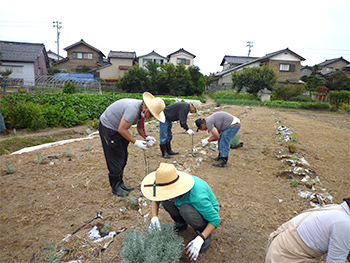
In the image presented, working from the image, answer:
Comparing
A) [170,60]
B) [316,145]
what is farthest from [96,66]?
[316,145]

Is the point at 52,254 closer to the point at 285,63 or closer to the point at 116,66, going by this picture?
the point at 285,63

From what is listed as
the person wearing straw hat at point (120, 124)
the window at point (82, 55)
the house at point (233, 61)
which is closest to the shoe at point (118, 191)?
the person wearing straw hat at point (120, 124)

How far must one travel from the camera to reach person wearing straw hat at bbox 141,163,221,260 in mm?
1846

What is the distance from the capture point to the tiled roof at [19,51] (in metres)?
24.7

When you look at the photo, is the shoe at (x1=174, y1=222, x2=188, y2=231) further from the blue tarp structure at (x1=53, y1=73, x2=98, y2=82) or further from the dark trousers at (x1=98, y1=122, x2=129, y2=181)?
the blue tarp structure at (x1=53, y1=73, x2=98, y2=82)

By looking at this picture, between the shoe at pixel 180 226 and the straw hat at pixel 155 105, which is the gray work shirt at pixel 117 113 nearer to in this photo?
the straw hat at pixel 155 105

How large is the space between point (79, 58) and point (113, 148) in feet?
124

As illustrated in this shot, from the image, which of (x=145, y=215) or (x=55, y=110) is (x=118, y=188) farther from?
(x=55, y=110)

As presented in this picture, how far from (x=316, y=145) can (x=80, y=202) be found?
6595mm

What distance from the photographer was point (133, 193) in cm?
321

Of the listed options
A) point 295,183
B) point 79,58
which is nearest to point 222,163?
point 295,183

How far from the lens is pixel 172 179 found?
73.3 inches

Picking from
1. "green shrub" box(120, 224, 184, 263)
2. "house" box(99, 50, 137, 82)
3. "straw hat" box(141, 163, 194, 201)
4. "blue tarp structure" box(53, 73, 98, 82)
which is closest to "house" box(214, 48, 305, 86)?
"house" box(99, 50, 137, 82)

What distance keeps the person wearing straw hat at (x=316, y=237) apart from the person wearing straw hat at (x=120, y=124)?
1.90 metres
